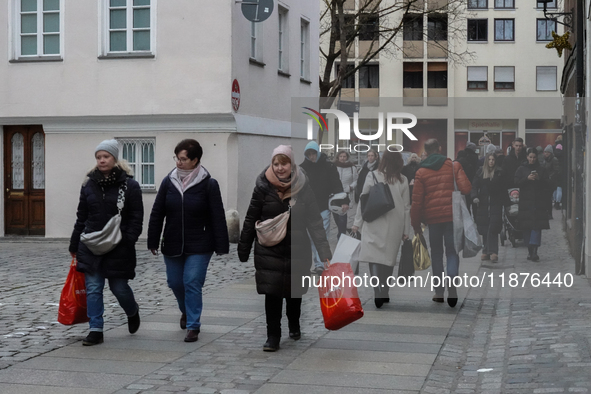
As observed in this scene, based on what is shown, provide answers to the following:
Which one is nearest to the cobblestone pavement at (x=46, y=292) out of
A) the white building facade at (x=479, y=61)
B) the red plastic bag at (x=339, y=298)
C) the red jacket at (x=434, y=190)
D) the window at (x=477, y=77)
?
the red plastic bag at (x=339, y=298)

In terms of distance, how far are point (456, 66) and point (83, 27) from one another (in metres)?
40.5

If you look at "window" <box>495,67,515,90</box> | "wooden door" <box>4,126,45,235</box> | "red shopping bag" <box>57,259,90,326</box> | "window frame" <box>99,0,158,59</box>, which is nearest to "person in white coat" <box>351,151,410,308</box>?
→ "red shopping bag" <box>57,259,90,326</box>

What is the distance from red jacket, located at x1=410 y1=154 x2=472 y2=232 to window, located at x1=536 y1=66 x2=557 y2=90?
5041 centimetres

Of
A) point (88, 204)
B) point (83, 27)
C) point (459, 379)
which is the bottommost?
point (459, 379)

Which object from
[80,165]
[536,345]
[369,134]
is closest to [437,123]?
[369,134]

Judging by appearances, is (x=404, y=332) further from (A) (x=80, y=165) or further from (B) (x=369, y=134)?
(A) (x=80, y=165)

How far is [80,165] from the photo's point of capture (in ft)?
62.4

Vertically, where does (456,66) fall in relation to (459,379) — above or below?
above

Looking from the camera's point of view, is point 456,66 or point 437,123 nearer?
Answer: point 437,123

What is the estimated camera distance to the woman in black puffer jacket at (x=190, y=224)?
25.7 ft

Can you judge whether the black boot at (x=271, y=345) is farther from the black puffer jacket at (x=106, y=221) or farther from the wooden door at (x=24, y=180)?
the wooden door at (x=24, y=180)

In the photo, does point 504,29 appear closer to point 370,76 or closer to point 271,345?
point 370,76

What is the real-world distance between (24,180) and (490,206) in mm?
12691

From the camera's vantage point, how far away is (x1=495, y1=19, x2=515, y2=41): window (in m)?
58.1
